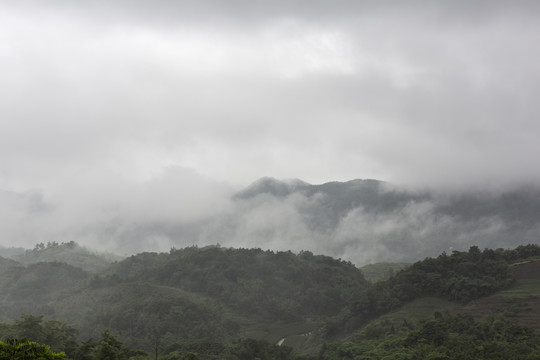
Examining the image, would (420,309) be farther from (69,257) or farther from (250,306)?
(69,257)

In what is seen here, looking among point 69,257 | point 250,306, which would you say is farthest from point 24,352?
point 69,257

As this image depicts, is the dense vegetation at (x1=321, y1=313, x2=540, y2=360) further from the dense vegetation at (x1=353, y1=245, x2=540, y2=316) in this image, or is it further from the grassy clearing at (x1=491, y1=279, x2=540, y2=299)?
the dense vegetation at (x1=353, y1=245, x2=540, y2=316)

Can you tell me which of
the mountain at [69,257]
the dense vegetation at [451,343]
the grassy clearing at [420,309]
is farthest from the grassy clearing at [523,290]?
the mountain at [69,257]

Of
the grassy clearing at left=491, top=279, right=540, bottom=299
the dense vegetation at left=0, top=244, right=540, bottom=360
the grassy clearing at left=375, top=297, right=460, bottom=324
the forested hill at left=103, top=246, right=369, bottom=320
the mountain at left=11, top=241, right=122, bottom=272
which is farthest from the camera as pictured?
the mountain at left=11, top=241, right=122, bottom=272

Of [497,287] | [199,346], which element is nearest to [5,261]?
[199,346]

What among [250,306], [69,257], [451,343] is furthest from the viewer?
[69,257]

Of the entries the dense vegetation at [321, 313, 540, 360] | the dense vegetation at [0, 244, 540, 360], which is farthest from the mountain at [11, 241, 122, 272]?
the dense vegetation at [321, 313, 540, 360]

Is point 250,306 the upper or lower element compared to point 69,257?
lower

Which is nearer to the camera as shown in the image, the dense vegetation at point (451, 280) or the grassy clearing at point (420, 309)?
the grassy clearing at point (420, 309)

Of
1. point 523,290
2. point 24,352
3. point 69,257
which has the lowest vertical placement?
point 523,290

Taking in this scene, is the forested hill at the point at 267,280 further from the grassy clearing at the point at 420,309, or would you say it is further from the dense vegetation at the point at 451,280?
the grassy clearing at the point at 420,309

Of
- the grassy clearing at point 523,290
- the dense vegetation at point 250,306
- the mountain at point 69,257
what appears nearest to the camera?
the dense vegetation at point 250,306

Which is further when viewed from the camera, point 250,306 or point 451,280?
point 250,306

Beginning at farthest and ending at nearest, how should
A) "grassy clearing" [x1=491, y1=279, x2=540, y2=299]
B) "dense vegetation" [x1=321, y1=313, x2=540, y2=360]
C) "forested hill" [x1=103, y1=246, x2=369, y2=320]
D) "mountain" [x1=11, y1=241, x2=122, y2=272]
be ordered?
1. "mountain" [x1=11, y1=241, x2=122, y2=272]
2. "forested hill" [x1=103, y1=246, x2=369, y2=320]
3. "grassy clearing" [x1=491, y1=279, x2=540, y2=299]
4. "dense vegetation" [x1=321, y1=313, x2=540, y2=360]
